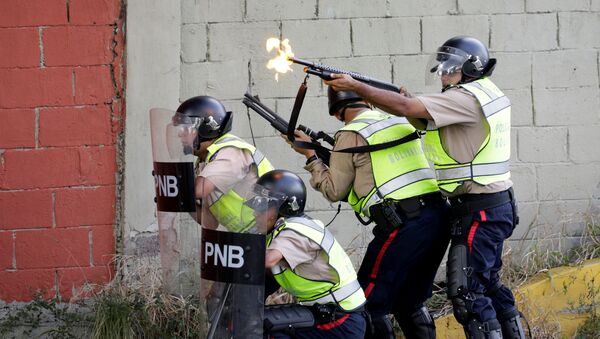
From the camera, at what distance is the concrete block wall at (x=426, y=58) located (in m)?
6.82

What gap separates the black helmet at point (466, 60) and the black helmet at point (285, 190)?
124cm

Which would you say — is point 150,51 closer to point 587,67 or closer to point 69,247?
point 69,247

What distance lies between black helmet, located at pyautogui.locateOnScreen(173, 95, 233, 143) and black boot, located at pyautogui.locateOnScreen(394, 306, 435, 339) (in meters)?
1.54

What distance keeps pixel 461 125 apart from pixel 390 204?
1.94 ft

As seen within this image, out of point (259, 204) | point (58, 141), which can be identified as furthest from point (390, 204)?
point (58, 141)

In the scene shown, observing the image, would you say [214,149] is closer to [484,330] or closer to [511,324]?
[484,330]

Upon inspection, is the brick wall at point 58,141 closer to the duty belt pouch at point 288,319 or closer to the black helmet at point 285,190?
the black helmet at point 285,190

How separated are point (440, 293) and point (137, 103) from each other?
2490mm

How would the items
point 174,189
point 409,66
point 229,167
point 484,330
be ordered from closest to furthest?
point 174,189 < point 484,330 < point 229,167 < point 409,66

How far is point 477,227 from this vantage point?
5.29m

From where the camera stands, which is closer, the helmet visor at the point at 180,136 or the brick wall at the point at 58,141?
the helmet visor at the point at 180,136

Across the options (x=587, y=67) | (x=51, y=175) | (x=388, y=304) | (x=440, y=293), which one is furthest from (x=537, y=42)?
(x=51, y=175)

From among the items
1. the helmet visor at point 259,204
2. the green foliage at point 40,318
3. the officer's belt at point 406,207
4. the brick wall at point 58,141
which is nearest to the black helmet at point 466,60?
the officer's belt at point 406,207

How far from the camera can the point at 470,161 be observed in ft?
17.5
